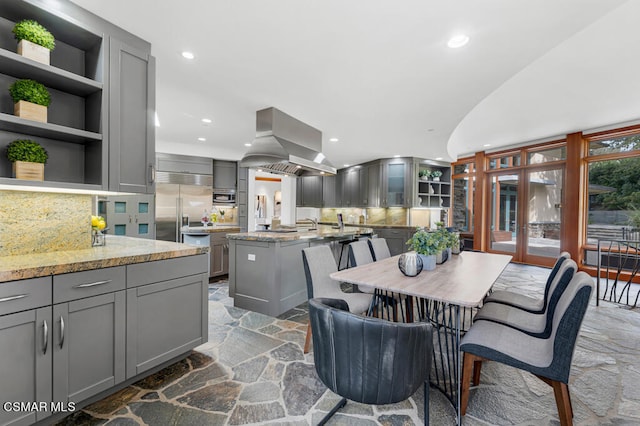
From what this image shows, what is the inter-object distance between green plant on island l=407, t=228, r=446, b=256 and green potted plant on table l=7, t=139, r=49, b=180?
2712mm

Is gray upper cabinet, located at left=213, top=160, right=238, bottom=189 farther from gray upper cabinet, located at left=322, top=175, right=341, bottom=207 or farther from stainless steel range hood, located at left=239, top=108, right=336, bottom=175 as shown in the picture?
gray upper cabinet, located at left=322, top=175, right=341, bottom=207

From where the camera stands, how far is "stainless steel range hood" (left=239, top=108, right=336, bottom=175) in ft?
12.1

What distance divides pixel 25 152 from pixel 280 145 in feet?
7.85

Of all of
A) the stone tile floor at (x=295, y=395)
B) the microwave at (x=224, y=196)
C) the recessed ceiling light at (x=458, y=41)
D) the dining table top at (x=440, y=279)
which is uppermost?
the recessed ceiling light at (x=458, y=41)

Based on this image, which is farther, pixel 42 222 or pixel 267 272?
pixel 267 272

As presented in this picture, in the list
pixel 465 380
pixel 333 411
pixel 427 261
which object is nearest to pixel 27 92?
Answer: pixel 333 411

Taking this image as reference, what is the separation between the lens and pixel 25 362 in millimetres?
1410

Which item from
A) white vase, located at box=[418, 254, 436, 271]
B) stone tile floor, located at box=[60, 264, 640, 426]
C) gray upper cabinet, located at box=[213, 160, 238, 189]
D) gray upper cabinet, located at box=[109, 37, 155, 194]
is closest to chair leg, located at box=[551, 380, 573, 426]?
stone tile floor, located at box=[60, 264, 640, 426]

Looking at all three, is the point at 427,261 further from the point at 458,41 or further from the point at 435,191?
the point at 435,191

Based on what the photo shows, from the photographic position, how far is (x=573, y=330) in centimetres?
137

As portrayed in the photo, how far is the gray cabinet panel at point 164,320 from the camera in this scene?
1862 millimetres

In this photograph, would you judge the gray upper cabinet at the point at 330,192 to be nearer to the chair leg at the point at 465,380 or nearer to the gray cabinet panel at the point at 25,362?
the chair leg at the point at 465,380

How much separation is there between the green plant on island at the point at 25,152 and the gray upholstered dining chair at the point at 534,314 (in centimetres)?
318

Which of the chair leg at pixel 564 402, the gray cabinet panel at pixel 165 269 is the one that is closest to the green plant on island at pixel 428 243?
the chair leg at pixel 564 402
